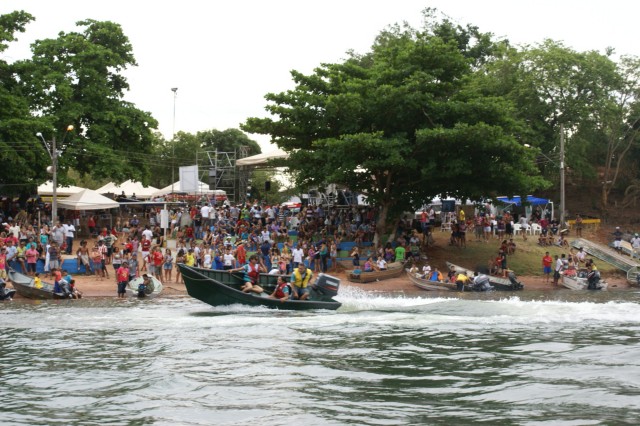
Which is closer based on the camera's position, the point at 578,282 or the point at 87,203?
the point at 578,282

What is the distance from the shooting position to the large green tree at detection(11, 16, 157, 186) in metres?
44.6

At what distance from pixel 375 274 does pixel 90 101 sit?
21.8m

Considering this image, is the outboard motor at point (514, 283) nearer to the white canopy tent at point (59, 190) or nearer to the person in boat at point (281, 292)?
the person in boat at point (281, 292)

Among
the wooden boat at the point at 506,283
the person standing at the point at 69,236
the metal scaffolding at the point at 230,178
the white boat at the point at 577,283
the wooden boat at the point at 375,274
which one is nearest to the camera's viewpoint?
the wooden boat at the point at 506,283

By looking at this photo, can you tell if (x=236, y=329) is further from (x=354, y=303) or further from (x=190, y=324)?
(x=354, y=303)

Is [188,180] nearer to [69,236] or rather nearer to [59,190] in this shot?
[59,190]

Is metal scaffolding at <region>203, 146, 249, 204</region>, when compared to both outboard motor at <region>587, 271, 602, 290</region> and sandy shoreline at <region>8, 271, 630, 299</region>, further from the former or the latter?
outboard motor at <region>587, 271, 602, 290</region>

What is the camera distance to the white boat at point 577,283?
112ft

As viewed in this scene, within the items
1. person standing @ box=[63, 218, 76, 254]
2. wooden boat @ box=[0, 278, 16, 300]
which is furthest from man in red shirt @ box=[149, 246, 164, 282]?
wooden boat @ box=[0, 278, 16, 300]

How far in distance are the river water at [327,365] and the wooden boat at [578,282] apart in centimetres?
960

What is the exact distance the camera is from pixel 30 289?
28.6 meters

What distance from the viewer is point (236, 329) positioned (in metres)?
22.0

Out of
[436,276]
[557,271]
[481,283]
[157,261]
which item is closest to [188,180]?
[157,261]

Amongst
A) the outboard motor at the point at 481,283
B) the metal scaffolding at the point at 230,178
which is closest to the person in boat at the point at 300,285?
the outboard motor at the point at 481,283
